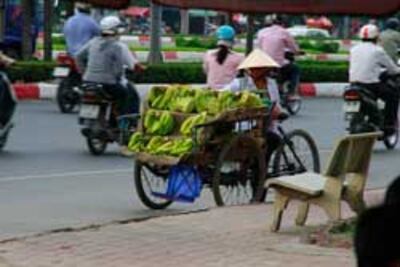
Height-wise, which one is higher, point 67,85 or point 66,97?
point 67,85

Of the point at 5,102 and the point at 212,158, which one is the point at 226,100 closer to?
the point at 212,158

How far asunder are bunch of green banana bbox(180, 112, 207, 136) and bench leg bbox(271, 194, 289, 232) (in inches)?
42.3

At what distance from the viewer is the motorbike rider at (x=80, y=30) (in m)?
19.2

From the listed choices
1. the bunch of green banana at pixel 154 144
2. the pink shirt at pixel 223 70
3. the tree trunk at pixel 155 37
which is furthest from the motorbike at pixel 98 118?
the tree trunk at pixel 155 37

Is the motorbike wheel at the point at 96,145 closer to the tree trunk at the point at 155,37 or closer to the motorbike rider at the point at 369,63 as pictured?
the motorbike rider at the point at 369,63

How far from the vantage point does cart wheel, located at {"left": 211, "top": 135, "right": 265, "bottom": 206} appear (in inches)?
415

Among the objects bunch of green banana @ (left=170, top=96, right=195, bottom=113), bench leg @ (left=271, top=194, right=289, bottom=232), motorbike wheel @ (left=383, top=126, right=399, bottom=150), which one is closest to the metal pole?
motorbike wheel @ (left=383, top=126, right=399, bottom=150)

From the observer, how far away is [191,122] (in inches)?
404

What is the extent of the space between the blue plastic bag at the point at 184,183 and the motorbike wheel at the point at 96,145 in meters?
4.36

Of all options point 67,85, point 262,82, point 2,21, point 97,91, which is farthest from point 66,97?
point 262,82

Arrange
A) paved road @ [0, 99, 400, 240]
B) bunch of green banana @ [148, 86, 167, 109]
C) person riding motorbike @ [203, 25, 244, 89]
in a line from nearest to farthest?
paved road @ [0, 99, 400, 240] < bunch of green banana @ [148, 86, 167, 109] < person riding motorbike @ [203, 25, 244, 89]

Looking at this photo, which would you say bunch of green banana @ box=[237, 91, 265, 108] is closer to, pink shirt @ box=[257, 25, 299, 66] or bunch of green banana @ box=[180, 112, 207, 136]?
bunch of green banana @ box=[180, 112, 207, 136]

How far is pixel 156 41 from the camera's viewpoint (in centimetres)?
2570

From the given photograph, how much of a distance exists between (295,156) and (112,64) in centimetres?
417
